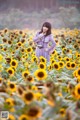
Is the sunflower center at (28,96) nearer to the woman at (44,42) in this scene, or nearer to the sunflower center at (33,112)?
the sunflower center at (33,112)

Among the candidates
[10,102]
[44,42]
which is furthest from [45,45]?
[10,102]

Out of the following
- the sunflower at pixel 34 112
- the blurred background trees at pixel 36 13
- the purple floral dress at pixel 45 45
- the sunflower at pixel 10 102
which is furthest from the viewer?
the blurred background trees at pixel 36 13

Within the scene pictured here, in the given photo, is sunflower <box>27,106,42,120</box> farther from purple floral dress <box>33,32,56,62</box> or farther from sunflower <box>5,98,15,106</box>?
purple floral dress <box>33,32,56,62</box>

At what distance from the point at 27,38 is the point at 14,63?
1120 mm

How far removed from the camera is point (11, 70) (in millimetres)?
2357

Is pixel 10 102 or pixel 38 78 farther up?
pixel 38 78

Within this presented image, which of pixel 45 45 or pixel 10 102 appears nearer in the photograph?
pixel 10 102

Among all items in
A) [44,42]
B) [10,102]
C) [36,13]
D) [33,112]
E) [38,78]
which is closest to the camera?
[33,112]

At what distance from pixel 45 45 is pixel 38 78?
4.31 ft

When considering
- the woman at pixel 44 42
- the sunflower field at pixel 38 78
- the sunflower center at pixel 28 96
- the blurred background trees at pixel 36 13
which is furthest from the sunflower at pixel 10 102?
the blurred background trees at pixel 36 13

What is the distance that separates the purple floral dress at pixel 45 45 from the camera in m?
3.23

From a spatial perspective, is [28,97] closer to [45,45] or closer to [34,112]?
[34,112]

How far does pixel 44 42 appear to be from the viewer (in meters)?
3.25

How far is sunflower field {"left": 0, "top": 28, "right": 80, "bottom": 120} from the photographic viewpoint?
158 cm
